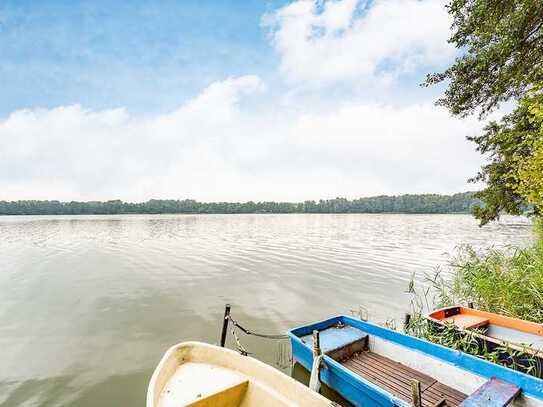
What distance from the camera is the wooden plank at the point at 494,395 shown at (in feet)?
10.0

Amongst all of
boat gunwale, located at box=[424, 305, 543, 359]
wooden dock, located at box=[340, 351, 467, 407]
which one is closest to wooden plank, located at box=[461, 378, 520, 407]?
wooden dock, located at box=[340, 351, 467, 407]

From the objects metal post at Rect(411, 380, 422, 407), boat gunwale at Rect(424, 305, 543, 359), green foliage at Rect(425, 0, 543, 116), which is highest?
green foliage at Rect(425, 0, 543, 116)

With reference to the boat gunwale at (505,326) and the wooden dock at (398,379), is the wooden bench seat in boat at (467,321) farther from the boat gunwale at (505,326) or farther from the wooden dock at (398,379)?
the wooden dock at (398,379)

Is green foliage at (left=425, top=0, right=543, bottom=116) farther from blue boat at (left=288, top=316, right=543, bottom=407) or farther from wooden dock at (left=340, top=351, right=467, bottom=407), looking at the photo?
wooden dock at (left=340, top=351, right=467, bottom=407)

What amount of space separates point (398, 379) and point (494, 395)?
57.8 inches

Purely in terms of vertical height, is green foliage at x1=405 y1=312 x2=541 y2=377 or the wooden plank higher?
the wooden plank

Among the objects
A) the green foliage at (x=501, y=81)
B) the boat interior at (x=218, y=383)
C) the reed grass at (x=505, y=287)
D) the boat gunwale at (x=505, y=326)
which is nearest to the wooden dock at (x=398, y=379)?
the boat gunwale at (x=505, y=326)

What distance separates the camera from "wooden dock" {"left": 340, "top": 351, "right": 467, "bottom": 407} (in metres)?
3.94

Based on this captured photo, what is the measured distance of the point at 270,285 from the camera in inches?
476

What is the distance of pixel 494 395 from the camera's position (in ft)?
10.5

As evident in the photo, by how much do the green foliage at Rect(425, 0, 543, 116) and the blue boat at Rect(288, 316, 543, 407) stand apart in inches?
301

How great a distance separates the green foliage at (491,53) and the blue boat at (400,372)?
25.1 feet

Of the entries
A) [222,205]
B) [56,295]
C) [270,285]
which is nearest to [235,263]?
[270,285]

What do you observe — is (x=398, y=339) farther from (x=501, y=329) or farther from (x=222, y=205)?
(x=222, y=205)
